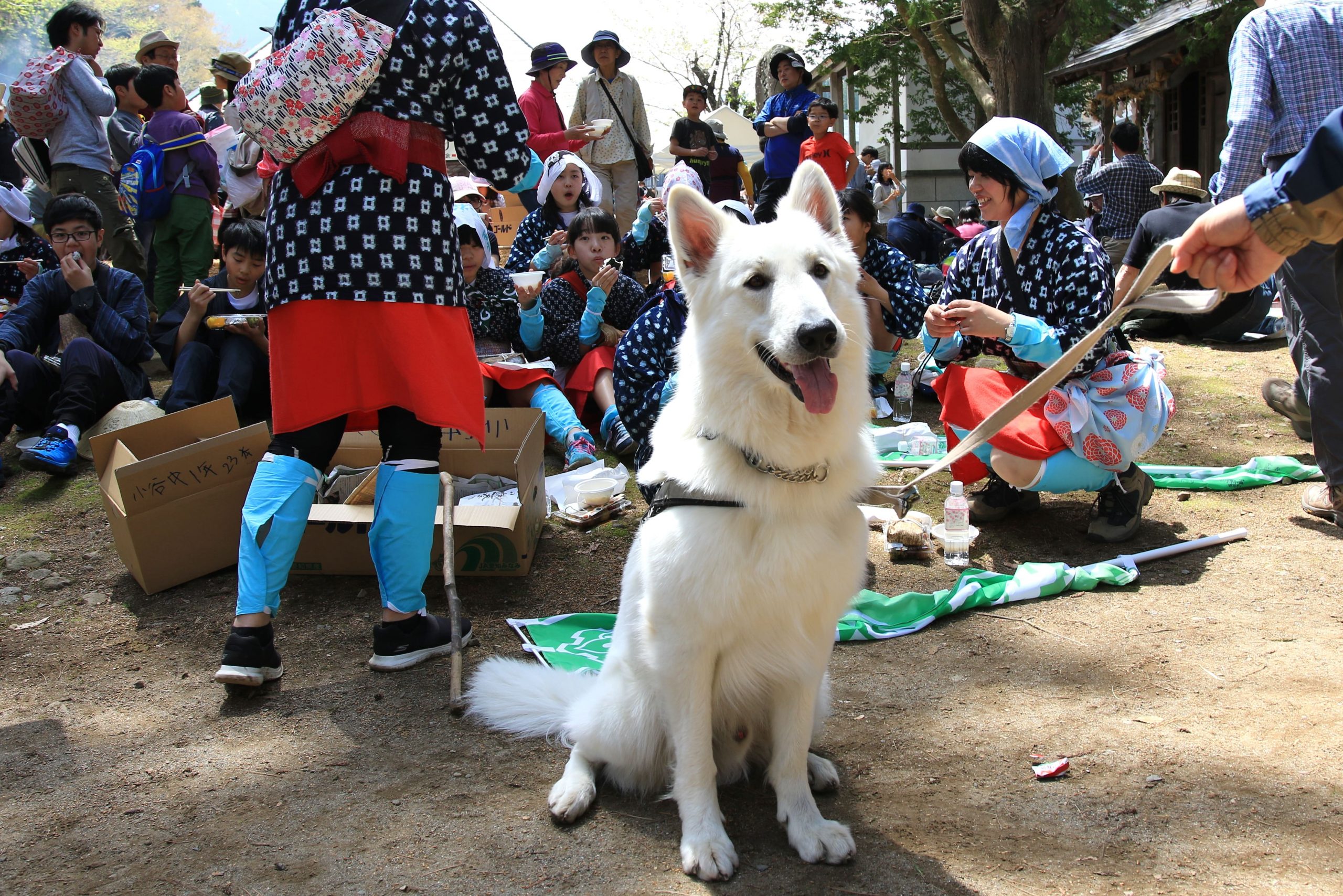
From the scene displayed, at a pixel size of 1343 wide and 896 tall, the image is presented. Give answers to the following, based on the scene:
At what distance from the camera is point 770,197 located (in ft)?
27.8

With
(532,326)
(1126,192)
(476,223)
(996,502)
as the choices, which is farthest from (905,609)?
(1126,192)

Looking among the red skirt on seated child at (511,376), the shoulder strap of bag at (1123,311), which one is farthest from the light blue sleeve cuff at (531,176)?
the red skirt on seated child at (511,376)

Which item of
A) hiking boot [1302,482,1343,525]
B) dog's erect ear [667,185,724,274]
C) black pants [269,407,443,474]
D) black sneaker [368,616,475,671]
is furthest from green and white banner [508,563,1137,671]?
dog's erect ear [667,185,724,274]

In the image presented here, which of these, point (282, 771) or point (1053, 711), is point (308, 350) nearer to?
point (282, 771)

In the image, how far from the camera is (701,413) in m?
2.20

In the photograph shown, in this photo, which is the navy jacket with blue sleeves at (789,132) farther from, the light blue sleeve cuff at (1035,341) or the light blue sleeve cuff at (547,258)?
the light blue sleeve cuff at (1035,341)

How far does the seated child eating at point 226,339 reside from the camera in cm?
509

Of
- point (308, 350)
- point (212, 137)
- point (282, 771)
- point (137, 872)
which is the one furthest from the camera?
point (212, 137)

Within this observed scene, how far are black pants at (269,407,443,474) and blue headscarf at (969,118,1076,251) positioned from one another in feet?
8.86

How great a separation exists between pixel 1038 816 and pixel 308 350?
2413mm

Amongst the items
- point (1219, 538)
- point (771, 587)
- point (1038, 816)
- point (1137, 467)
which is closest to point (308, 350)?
point (771, 587)

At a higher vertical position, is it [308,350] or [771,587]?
[308,350]

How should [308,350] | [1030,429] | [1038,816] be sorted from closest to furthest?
[1038,816]
[308,350]
[1030,429]

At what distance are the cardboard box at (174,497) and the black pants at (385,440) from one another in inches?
44.2
